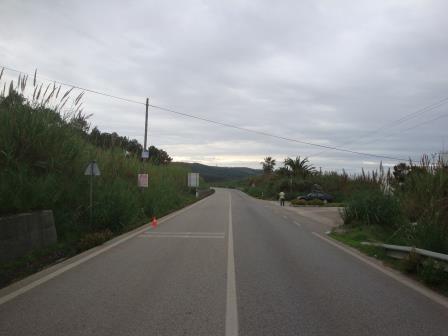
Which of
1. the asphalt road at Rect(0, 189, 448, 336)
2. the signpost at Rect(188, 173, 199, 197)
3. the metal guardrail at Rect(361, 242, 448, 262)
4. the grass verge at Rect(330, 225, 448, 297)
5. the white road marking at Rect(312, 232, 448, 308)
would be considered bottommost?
the asphalt road at Rect(0, 189, 448, 336)

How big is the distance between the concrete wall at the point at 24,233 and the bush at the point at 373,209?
11794 mm

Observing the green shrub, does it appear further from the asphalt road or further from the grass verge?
the asphalt road

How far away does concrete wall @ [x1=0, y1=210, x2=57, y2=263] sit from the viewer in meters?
9.72

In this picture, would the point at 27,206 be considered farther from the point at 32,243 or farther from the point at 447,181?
the point at 447,181

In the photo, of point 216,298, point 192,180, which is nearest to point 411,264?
point 216,298

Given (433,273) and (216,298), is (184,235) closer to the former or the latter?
(216,298)

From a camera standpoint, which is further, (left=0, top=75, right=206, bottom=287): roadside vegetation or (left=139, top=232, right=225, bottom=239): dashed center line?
(left=139, top=232, right=225, bottom=239): dashed center line

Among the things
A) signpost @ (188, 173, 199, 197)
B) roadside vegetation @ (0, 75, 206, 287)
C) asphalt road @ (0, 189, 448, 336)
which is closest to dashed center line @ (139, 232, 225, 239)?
roadside vegetation @ (0, 75, 206, 287)

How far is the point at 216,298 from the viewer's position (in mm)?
7074

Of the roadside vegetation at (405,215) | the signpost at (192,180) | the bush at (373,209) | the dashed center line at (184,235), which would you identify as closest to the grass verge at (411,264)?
the roadside vegetation at (405,215)

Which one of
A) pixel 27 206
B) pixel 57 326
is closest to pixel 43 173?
pixel 27 206

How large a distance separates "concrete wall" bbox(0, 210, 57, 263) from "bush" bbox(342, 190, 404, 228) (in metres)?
11.8

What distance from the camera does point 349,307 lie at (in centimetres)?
666

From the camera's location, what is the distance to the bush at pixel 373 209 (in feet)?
58.9
